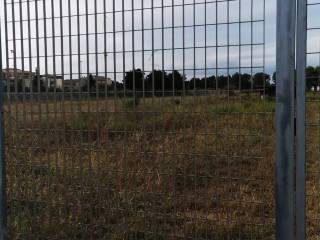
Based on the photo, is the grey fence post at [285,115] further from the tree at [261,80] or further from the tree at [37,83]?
the tree at [37,83]

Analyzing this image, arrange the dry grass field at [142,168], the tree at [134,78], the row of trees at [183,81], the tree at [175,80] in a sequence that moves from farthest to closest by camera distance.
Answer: the tree at [134,78] → the tree at [175,80] → the dry grass field at [142,168] → the row of trees at [183,81]

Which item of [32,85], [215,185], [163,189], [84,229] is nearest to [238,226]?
[215,185]

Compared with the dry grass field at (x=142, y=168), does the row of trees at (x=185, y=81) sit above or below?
above

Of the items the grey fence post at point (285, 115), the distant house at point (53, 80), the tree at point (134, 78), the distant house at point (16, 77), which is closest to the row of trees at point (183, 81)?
the tree at point (134, 78)

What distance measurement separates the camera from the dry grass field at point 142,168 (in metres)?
3.12

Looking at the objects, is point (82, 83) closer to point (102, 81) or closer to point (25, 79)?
point (102, 81)

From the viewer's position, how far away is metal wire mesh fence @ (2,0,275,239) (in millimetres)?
3084

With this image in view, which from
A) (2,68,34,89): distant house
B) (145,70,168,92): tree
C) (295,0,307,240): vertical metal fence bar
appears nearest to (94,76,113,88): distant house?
(145,70,168,92): tree

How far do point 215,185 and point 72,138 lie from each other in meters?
1.30

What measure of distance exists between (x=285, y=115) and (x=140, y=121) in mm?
1106

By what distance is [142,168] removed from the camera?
341 cm

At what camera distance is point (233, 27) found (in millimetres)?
3049

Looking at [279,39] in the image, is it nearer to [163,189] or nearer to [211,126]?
[211,126]

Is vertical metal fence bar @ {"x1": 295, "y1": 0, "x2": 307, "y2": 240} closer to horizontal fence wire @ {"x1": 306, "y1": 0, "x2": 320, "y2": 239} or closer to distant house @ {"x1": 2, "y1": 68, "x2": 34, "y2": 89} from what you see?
horizontal fence wire @ {"x1": 306, "y1": 0, "x2": 320, "y2": 239}
